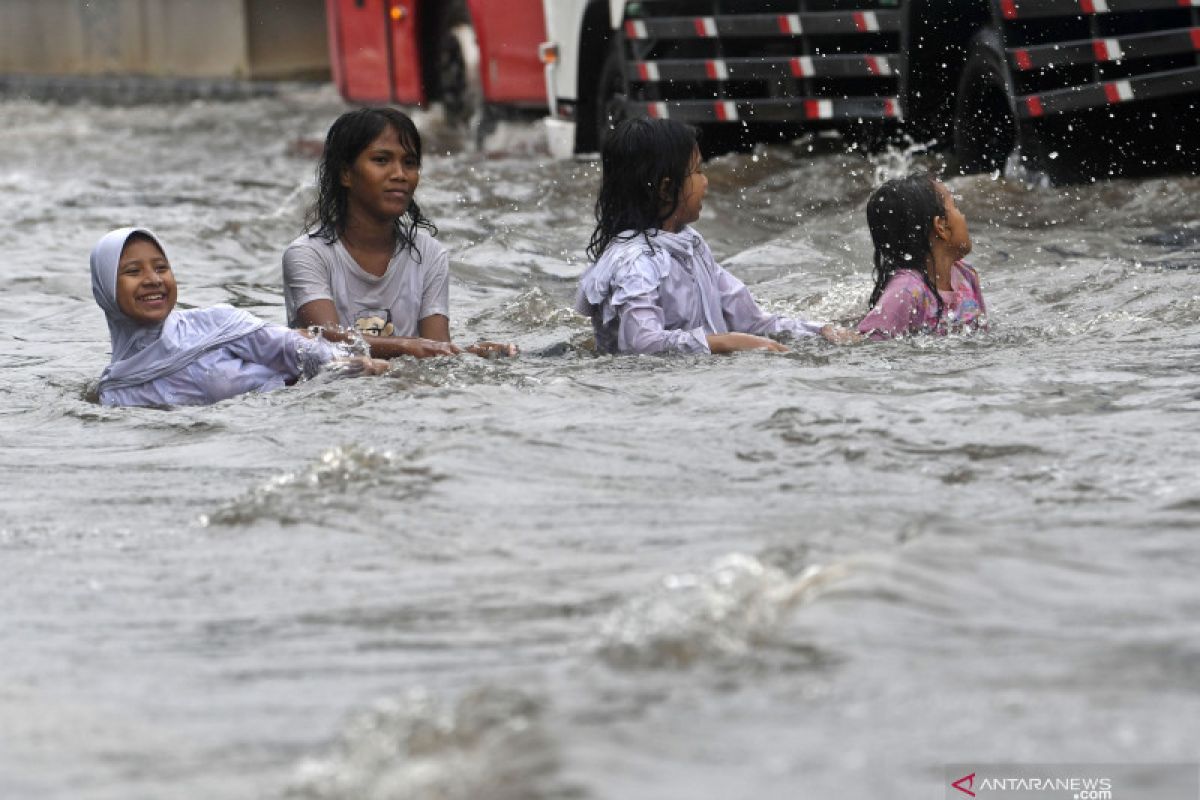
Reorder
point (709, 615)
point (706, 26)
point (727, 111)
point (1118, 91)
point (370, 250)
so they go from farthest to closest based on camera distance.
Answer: point (727, 111)
point (706, 26)
point (1118, 91)
point (370, 250)
point (709, 615)

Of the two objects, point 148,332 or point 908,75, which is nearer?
Result: point 148,332

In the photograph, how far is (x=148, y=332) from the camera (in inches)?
248

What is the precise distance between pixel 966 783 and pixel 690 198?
376 cm

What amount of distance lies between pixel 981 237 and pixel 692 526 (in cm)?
535

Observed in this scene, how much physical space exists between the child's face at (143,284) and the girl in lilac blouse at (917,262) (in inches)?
87.7

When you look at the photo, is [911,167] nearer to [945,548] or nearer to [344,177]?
[344,177]

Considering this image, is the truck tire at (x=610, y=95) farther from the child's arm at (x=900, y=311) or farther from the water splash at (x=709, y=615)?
the water splash at (x=709, y=615)

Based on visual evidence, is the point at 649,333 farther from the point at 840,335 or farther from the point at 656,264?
the point at 840,335

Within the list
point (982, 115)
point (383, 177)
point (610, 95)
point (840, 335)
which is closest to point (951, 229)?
point (840, 335)

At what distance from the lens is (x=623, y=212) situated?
634 centimetres

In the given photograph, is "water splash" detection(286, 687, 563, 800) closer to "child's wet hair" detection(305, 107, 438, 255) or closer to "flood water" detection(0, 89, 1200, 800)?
"flood water" detection(0, 89, 1200, 800)

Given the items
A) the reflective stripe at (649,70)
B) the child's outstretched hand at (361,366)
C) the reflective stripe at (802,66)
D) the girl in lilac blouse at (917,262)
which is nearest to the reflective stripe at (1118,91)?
the reflective stripe at (802,66)

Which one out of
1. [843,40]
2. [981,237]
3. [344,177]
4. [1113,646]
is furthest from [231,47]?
[1113,646]

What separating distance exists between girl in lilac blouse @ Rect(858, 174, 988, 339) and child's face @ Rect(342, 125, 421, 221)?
1.52 metres
